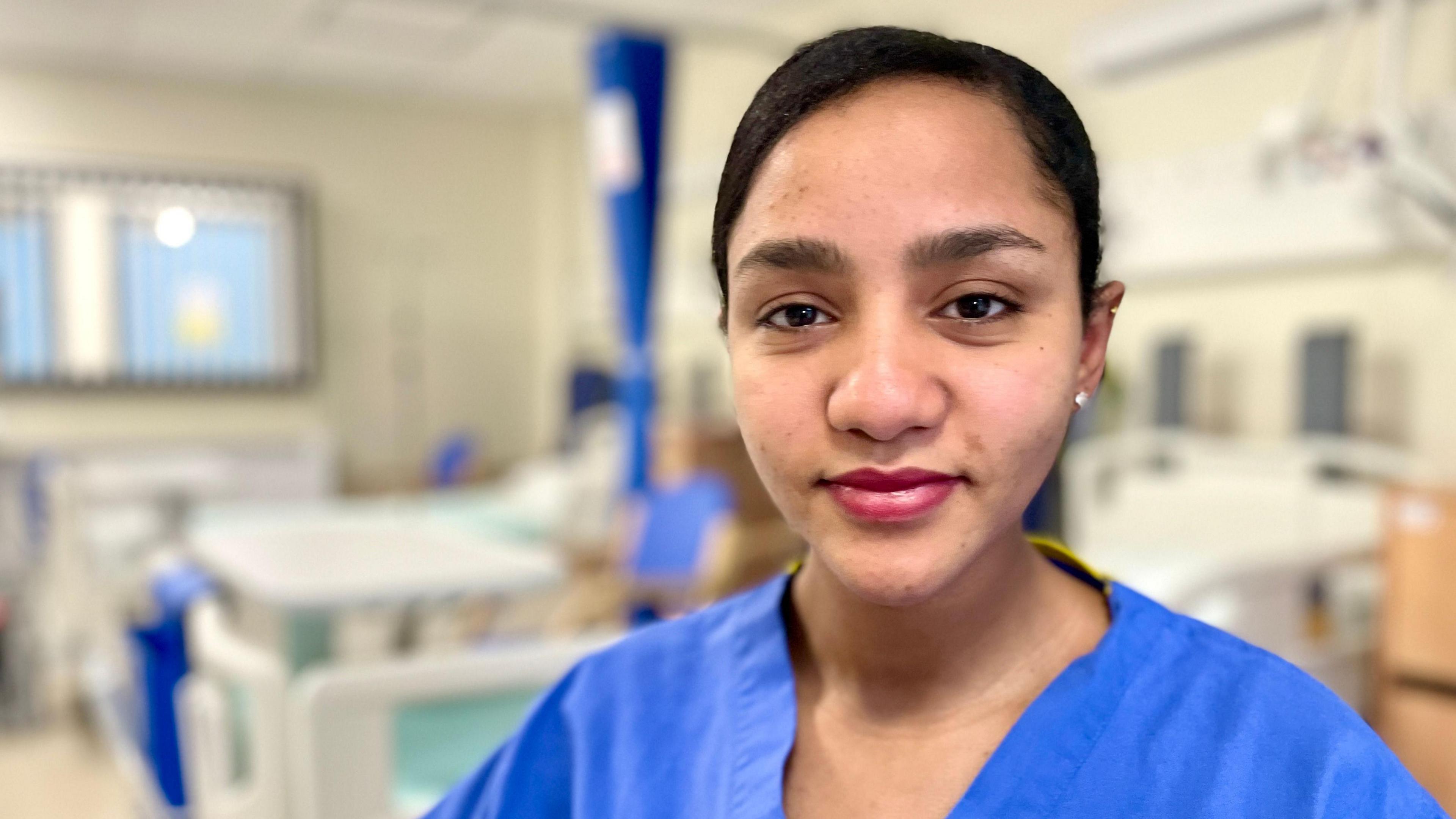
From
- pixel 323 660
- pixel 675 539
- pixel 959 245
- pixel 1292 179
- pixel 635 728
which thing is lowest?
pixel 675 539

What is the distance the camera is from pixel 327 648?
176cm

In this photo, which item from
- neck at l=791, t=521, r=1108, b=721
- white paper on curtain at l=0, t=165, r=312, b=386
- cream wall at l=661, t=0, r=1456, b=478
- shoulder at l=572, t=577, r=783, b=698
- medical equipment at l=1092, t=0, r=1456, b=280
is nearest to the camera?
neck at l=791, t=521, r=1108, b=721

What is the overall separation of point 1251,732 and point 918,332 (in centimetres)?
30

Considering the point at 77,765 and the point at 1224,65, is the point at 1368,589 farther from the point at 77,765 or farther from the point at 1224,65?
the point at 77,765

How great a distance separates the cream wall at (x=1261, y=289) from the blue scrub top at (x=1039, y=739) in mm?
1884

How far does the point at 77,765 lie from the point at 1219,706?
383 centimetres

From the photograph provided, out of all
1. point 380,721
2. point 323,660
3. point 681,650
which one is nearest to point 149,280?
point 323,660

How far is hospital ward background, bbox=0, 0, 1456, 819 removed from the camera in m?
1.88

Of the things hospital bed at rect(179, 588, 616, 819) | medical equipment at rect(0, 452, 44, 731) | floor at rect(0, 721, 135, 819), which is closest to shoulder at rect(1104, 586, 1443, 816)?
hospital bed at rect(179, 588, 616, 819)

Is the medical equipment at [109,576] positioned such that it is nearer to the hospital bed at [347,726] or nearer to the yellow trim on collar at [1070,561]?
the hospital bed at [347,726]

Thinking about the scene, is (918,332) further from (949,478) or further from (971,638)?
(971,638)

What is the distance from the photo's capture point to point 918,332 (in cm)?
63

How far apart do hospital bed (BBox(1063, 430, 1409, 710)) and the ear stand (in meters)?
1.30

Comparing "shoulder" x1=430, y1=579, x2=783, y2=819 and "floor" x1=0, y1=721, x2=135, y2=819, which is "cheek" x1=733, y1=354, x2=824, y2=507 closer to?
"shoulder" x1=430, y1=579, x2=783, y2=819
